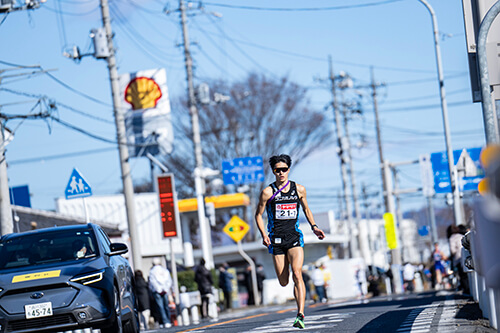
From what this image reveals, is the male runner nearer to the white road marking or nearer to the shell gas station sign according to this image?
the white road marking

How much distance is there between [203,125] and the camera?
45.6 m

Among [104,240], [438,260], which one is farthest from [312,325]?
[438,260]

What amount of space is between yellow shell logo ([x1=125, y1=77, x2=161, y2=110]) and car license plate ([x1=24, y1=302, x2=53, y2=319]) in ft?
82.6

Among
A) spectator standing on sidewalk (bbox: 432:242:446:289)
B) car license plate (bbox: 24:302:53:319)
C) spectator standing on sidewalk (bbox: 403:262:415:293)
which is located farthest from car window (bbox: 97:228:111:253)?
spectator standing on sidewalk (bbox: 403:262:415:293)

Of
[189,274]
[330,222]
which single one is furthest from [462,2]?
[330,222]

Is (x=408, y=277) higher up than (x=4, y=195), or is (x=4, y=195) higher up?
(x=4, y=195)

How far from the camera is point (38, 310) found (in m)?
9.62

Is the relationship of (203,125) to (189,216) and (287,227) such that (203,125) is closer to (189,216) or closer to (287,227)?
(189,216)

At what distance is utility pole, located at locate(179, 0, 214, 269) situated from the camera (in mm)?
32312

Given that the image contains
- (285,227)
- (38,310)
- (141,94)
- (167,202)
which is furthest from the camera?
(141,94)

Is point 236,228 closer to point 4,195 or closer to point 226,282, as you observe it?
point 226,282

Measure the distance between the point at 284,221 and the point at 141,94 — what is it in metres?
25.1

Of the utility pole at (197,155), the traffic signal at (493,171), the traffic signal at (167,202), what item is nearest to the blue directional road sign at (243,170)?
the utility pole at (197,155)

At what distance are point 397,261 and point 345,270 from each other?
895 cm
